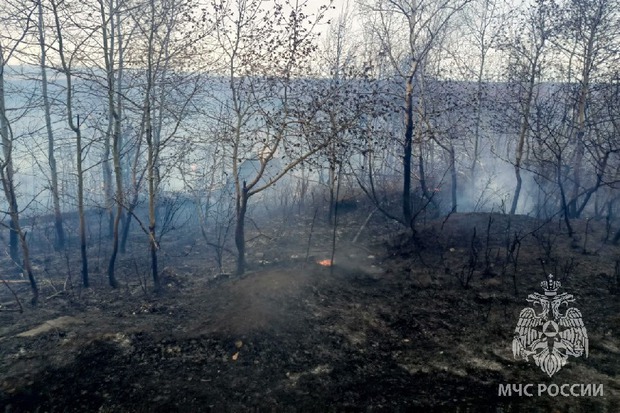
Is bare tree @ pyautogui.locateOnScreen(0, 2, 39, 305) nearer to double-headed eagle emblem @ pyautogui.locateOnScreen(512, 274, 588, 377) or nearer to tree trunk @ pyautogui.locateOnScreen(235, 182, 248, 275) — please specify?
tree trunk @ pyautogui.locateOnScreen(235, 182, 248, 275)

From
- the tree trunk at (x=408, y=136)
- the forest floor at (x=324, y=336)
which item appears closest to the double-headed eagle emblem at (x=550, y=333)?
the forest floor at (x=324, y=336)

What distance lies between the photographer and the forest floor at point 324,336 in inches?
185

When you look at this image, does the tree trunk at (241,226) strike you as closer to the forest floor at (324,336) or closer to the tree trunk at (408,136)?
the forest floor at (324,336)

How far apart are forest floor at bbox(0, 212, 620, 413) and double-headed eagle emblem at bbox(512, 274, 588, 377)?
134 millimetres

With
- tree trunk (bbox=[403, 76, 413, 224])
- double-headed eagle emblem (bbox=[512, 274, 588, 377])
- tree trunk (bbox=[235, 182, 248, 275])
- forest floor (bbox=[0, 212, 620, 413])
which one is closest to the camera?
forest floor (bbox=[0, 212, 620, 413])

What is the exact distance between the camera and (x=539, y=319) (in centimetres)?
642

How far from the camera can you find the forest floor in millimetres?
4688

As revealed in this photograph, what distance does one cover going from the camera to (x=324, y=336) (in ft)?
20.4

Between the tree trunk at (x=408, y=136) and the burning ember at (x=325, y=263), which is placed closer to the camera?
the burning ember at (x=325, y=263)

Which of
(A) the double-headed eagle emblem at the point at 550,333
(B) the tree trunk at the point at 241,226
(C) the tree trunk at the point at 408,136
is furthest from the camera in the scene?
(C) the tree trunk at the point at 408,136

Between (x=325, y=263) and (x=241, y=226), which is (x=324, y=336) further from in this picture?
(x=241, y=226)

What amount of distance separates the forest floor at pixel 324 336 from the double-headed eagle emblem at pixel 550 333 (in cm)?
13

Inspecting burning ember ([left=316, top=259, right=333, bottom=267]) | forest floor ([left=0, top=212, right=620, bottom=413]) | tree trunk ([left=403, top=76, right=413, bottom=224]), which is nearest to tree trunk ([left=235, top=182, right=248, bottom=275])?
forest floor ([left=0, top=212, right=620, bottom=413])

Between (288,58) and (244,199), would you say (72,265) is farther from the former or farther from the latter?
(288,58)
